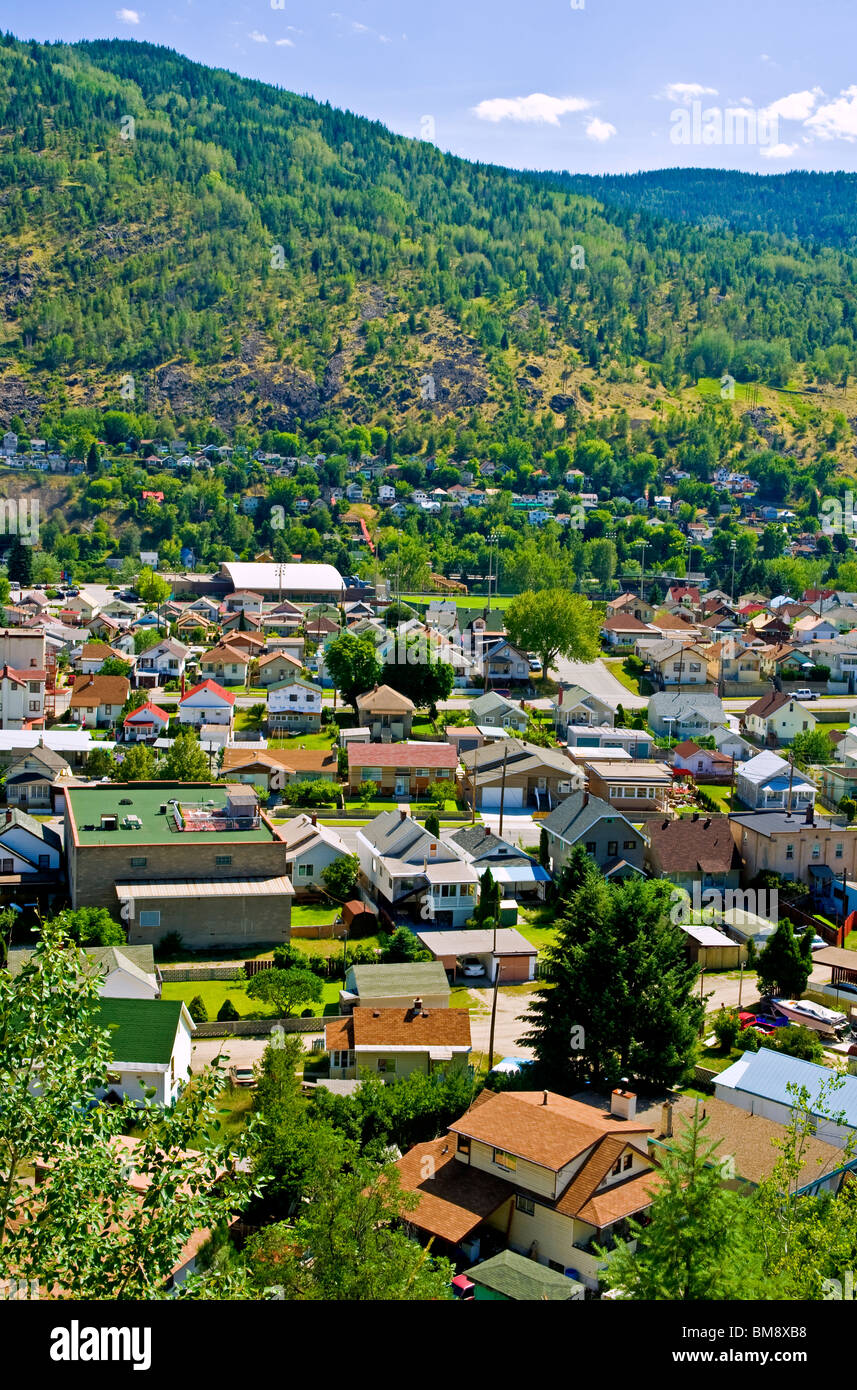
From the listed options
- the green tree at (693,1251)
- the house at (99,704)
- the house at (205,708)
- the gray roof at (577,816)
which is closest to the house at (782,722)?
the gray roof at (577,816)

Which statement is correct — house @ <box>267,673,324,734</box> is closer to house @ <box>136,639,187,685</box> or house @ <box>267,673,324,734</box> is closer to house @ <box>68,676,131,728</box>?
house @ <box>68,676,131,728</box>

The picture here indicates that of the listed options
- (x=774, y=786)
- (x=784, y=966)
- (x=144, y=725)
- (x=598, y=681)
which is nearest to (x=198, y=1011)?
(x=784, y=966)

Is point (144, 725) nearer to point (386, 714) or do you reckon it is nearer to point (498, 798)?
point (386, 714)

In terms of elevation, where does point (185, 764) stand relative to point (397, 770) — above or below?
above

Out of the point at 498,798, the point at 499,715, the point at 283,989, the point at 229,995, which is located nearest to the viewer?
the point at 283,989

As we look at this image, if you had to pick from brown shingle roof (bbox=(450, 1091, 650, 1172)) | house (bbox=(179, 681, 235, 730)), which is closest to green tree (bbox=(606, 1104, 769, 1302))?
brown shingle roof (bbox=(450, 1091, 650, 1172))
